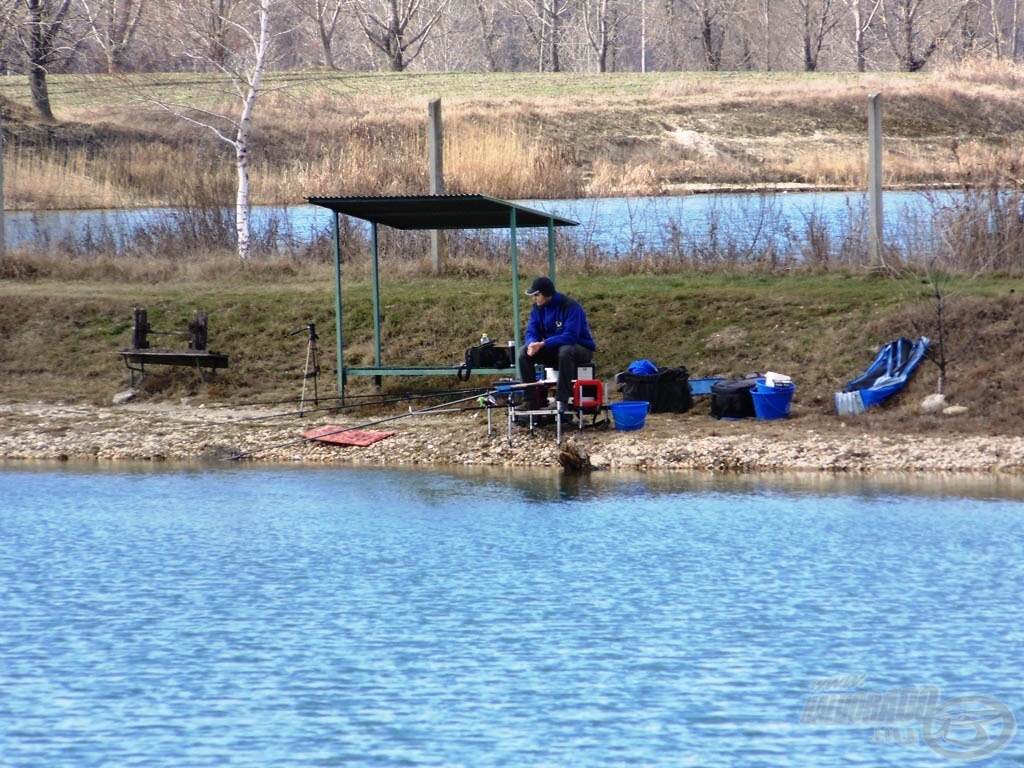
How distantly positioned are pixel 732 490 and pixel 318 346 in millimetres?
7930

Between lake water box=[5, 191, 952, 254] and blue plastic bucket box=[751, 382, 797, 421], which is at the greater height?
lake water box=[5, 191, 952, 254]

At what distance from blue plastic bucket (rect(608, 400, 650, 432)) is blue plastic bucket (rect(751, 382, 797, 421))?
1.26 meters

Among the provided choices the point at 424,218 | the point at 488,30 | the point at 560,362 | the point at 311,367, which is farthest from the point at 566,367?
the point at 488,30

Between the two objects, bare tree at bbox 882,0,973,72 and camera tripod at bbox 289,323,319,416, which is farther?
bare tree at bbox 882,0,973,72

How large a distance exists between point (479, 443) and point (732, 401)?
2793mm

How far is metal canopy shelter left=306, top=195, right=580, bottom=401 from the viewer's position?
1805 cm

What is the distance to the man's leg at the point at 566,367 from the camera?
16922mm

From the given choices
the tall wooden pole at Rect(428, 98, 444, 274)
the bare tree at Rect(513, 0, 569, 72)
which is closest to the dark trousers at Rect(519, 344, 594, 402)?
the tall wooden pole at Rect(428, 98, 444, 274)

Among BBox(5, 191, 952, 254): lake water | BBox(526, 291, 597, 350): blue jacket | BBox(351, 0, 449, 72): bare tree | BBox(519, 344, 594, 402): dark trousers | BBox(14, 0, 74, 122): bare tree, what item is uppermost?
BBox(351, 0, 449, 72): bare tree

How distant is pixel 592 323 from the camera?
20828 mm

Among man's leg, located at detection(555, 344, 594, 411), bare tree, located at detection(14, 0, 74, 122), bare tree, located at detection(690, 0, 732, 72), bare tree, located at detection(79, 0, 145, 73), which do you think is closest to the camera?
man's leg, located at detection(555, 344, 594, 411)

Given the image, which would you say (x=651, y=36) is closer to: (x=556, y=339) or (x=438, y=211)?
(x=438, y=211)

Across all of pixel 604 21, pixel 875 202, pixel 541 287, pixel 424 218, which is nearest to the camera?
pixel 541 287

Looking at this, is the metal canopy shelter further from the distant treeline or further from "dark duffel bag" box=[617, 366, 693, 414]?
the distant treeline
